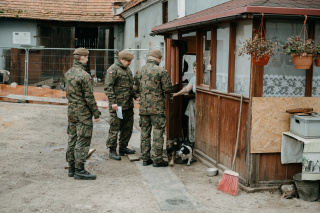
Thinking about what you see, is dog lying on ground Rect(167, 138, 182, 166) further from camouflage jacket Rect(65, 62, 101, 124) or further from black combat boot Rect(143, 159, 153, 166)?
camouflage jacket Rect(65, 62, 101, 124)

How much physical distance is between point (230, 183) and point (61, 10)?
18.5m

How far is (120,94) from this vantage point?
26.4 feet

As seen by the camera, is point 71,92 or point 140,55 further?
point 140,55

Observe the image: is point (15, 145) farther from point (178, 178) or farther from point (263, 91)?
point (263, 91)

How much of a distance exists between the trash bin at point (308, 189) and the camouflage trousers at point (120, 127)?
3.58 metres

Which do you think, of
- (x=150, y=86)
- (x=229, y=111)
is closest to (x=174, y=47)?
(x=150, y=86)

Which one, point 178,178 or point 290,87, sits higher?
point 290,87

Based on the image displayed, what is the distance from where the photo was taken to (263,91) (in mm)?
6250

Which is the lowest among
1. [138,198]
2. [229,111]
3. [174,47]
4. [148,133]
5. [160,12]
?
[138,198]

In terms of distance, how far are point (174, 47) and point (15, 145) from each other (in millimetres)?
4220

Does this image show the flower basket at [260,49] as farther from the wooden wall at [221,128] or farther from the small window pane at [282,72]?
the wooden wall at [221,128]

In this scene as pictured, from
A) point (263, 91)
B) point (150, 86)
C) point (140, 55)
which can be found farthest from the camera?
point (140, 55)

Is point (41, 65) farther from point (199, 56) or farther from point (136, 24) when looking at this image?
point (199, 56)

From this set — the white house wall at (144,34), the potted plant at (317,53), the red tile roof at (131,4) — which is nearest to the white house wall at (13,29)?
the red tile roof at (131,4)
